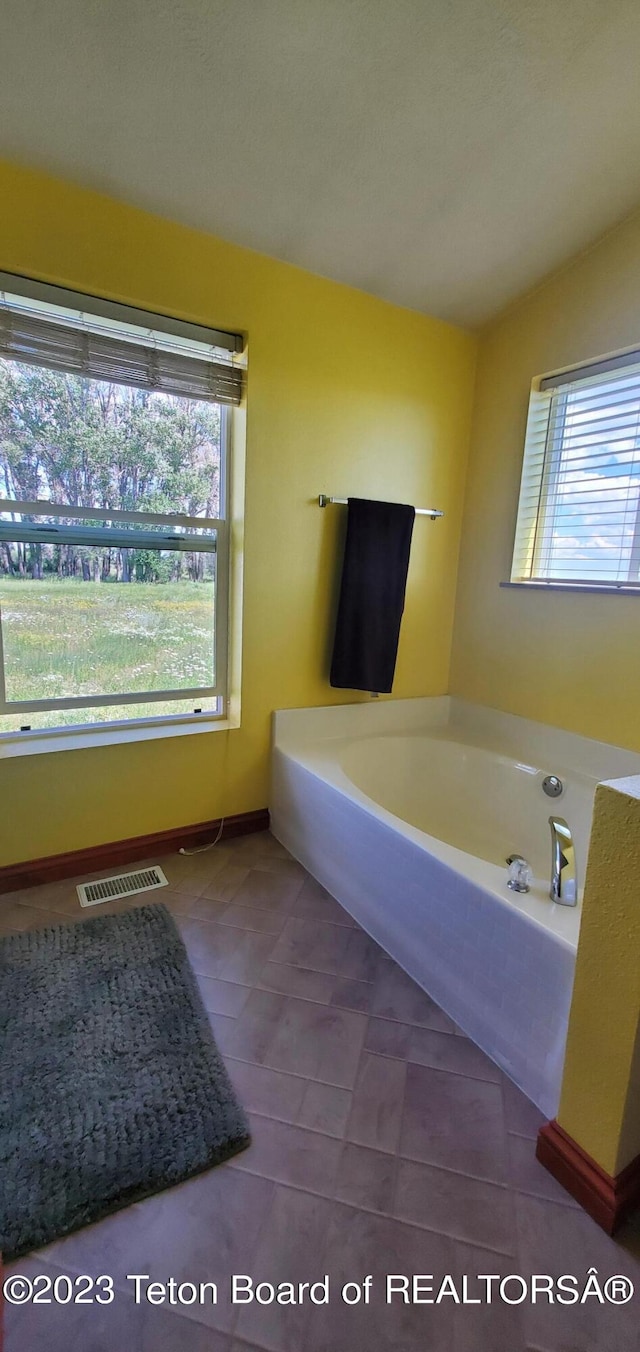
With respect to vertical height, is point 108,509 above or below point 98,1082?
above

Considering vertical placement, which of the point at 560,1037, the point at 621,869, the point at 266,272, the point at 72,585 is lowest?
the point at 560,1037

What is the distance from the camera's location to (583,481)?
6.75 ft

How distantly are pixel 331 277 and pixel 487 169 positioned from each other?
613 mm

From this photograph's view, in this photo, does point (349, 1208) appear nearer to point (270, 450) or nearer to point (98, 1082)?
point (98, 1082)

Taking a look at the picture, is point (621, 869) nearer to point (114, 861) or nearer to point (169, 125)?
point (114, 861)

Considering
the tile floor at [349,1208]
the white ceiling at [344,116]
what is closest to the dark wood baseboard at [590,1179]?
the tile floor at [349,1208]

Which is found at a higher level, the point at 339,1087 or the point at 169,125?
the point at 169,125

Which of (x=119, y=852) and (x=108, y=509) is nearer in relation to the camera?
(x=108, y=509)

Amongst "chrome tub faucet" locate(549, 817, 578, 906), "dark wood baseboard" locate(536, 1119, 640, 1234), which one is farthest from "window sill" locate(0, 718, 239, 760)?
"dark wood baseboard" locate(536, 1119, 640, 1234)

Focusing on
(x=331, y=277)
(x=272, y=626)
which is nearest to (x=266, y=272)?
(x=331, y=277)

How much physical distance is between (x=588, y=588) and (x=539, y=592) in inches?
9.4

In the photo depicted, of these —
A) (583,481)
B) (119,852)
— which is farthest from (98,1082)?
(583,481)

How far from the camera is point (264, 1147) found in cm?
114

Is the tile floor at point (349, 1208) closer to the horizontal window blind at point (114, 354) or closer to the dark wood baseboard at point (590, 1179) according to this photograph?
the dark wood baseboard at point (590, 1179)
